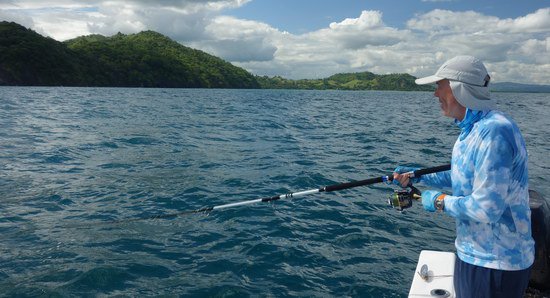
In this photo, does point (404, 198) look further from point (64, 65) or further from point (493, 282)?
point (64, 65)

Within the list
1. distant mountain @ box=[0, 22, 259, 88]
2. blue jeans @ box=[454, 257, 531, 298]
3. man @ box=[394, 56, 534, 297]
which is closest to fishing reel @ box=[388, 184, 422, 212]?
man @ box=[394, 56, 534, 297]

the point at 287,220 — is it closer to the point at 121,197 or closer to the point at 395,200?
the point at 121,197

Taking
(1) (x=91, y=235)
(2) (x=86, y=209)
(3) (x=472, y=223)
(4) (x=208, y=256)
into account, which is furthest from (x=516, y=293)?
(2) (x=86, y=209)

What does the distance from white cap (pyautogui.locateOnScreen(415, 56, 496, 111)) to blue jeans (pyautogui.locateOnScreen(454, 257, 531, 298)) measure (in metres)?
1.36

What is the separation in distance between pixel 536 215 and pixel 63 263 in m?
8.13

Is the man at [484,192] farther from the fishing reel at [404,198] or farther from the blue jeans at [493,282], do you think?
the fishing reel at [404,198]

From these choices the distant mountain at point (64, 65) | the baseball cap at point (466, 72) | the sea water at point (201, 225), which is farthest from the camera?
the distant mountain at point (64, 65)

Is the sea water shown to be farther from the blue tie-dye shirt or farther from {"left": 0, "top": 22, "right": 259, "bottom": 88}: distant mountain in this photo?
{"left": 0, "top": 22, "right": 259, "bottom": 88}: distant mountain

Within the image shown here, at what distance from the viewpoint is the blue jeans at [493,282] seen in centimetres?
329

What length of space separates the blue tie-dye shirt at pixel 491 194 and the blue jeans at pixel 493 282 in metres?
0.06

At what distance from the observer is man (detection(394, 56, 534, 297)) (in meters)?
3.07

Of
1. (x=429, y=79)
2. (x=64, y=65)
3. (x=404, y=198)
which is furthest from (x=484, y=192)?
(x=64, y=65)

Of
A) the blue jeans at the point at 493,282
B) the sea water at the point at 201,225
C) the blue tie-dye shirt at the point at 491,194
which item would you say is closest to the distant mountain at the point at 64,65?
the sea water at the point at 201,225

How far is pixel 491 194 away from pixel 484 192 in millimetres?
49
